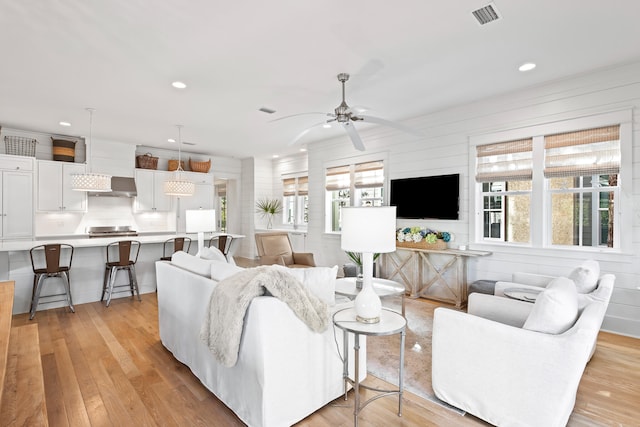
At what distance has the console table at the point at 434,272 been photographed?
4523mm

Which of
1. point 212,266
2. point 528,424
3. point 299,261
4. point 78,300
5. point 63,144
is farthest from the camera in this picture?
point 63,144

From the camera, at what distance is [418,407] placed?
2.18m

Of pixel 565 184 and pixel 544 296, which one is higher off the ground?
pixel 565 184

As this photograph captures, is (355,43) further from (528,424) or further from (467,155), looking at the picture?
(528,424)

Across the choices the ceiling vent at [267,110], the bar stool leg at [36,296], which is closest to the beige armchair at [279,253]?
the ceiling vent at [267,110]

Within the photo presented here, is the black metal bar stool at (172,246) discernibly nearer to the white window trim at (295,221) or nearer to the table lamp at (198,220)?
the table lamp at (198,220)

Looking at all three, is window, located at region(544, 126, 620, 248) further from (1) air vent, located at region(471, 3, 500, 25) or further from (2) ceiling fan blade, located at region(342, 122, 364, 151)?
(2) ceiling fan blade, located at region(342, 122, 364, 151)

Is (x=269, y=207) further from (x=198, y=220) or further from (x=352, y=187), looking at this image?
(x=198, y=220)

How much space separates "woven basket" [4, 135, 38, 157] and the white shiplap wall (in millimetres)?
5678

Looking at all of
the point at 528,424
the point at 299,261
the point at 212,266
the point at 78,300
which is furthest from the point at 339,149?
the point at 528,424

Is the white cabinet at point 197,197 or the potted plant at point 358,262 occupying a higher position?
the white cabinet at point 197,197

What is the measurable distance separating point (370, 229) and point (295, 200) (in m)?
6.38

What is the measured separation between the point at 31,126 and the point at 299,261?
17.0 feet

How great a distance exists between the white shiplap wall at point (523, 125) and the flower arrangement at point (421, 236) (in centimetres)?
13
